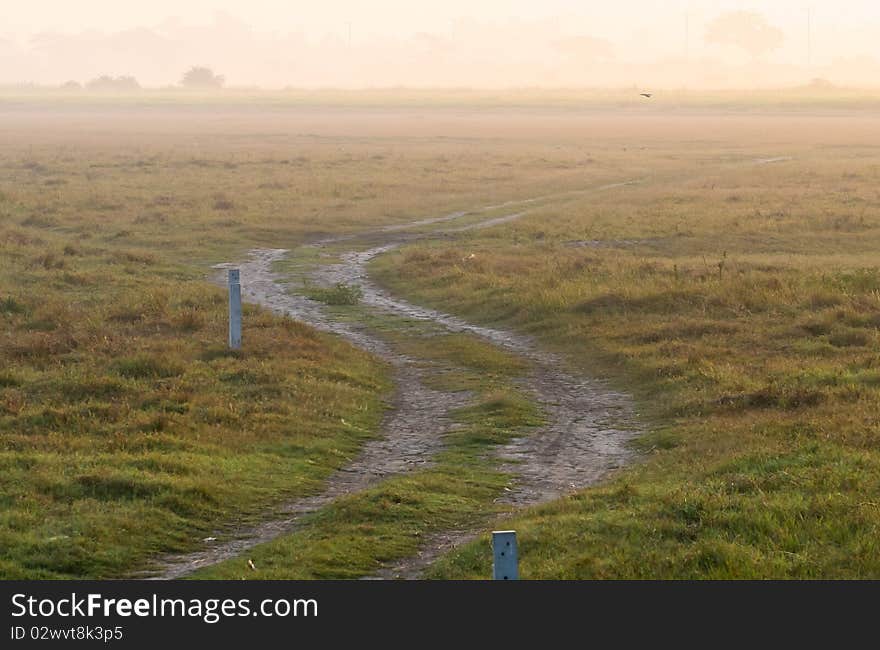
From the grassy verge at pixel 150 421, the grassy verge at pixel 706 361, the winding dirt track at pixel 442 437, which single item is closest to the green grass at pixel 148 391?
the grassy verge at pixel 150 421

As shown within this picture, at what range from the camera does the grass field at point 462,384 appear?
10758mm

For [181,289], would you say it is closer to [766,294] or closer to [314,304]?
[314,304]

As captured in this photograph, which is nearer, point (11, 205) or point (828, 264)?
point (828, 264)

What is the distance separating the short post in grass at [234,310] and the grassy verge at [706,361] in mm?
5464

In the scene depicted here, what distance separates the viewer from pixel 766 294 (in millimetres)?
24328

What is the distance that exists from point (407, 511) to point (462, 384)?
6.91 metres

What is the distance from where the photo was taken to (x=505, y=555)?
7.45m

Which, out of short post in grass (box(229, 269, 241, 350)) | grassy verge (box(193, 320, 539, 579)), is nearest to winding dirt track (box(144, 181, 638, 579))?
grassy verge (box(193, 320, 539, 579))

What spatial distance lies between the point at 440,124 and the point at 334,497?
152944mm

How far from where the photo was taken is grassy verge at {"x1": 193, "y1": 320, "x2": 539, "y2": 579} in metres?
10.5

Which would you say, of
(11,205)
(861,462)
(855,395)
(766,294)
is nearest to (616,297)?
(766,294)

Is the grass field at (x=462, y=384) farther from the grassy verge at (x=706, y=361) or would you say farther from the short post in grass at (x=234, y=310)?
the short post in grass at (x=234, y=310)

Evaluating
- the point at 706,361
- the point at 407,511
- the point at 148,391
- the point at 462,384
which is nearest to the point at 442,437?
the point at 462,384

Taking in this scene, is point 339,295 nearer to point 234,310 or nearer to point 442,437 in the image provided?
point 234,310
